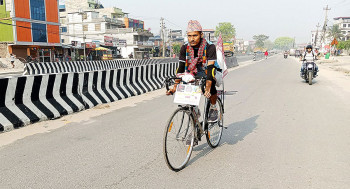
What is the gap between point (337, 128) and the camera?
222 inches

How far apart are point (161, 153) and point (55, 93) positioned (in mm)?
3948

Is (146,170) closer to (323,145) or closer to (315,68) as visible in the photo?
(323,145)

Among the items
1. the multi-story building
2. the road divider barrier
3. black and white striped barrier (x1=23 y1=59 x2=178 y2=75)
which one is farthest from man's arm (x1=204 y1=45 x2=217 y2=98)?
the multi-story building

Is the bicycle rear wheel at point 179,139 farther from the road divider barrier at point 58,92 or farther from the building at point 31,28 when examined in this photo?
the building at point 31,28

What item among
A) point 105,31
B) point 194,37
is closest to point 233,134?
point 194,37

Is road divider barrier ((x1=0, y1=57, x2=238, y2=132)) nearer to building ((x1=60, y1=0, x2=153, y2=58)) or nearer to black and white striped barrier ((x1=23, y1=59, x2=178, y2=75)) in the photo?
black and white striped barrier ((x1=23, y1=59, x2=178, y2=75))

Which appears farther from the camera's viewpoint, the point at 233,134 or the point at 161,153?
the point at 233,134

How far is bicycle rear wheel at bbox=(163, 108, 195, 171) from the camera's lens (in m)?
3.49

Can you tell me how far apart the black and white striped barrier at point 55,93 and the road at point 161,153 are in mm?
327

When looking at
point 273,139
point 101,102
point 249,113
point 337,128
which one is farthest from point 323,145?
point 101,102

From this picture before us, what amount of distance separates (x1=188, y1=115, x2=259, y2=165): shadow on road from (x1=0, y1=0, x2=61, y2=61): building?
122 feet

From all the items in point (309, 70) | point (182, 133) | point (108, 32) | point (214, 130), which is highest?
point (108, 32)

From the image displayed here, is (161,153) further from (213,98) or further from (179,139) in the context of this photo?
(213,98)

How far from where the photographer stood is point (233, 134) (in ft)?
17.7
